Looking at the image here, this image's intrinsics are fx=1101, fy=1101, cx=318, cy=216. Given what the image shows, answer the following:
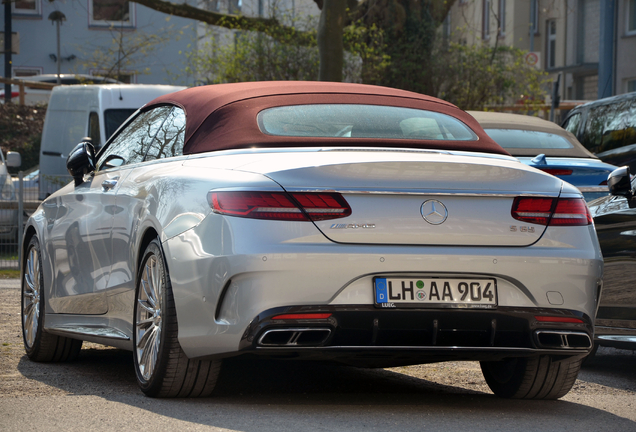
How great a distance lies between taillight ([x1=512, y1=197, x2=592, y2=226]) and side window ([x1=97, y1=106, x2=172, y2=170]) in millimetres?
2198

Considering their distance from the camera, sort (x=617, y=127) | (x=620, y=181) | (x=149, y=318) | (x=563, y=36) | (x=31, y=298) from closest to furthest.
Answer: (x=149, y=318)
(x=620, y=181)
(x=31, y=298)
(x=617, y=127)
(x=563, y=36)

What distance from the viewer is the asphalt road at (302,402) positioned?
4.49 meters

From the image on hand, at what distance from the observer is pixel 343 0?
57.1 ft

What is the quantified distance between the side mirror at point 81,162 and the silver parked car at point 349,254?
49.3 inches

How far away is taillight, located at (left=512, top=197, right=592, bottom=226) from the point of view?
4.75m

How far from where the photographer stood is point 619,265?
6.72m

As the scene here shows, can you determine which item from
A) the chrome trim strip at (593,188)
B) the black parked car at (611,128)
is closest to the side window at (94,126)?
the black parked car at (611,128)

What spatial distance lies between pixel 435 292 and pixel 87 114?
1346cm

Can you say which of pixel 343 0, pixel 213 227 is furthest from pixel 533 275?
pixel 343 0

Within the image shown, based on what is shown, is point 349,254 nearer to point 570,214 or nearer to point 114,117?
point 570,214

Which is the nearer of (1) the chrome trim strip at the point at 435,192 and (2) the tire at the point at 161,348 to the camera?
(1) the chrome trim strip at the point at 435,192

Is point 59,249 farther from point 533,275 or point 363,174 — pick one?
point 533,275

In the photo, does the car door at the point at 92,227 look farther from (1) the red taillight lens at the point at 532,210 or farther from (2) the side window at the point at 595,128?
(2) the side window at the point at 595,128

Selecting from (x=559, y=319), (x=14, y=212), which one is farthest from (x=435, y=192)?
(x=14, y=212)
